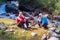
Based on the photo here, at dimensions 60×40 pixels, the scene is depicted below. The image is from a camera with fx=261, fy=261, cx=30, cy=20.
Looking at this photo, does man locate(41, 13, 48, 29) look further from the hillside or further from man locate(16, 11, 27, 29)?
man locate(16, 11, 27, 29)

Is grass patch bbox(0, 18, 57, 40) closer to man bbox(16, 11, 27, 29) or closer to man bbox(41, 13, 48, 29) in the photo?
man bbox(16, 11, 27, 29)

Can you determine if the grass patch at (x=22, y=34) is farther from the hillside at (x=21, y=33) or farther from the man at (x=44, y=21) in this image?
the man at (x=44, y=21)

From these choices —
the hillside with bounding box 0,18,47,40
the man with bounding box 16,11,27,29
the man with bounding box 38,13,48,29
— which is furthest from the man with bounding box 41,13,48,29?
the man with bounding box 16,11,27,29

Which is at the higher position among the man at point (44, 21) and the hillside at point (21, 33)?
the man at point (44, 21)

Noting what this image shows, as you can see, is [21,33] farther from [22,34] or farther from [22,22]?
[22,22]

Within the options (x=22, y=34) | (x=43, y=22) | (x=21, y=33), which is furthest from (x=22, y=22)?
(x=43, y=22)

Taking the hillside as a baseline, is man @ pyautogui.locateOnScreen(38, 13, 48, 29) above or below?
Answer: above

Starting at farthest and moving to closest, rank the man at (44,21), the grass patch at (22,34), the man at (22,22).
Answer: the man at (44,21) < the man at (22,22) < the grass patch at (22,34)

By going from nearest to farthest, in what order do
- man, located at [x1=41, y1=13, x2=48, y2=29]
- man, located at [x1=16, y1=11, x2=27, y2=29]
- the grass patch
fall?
the grass patch
man, located at [x1=16, y1=11, x2=27, y2=29]
man, located at [x1=41, y1=13, x2=48, y2=29]

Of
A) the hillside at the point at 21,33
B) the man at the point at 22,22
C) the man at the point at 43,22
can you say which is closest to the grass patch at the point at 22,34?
the hillside at the point at 21,33

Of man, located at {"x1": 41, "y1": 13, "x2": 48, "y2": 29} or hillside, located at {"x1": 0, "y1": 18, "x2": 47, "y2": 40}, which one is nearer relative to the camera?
hillside, located at {"x1": 0, "y1": 18, "x2": 47, "y2": 40}

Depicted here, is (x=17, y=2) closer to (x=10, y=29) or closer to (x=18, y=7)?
(x=18, y=7)

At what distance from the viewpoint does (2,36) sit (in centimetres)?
1551

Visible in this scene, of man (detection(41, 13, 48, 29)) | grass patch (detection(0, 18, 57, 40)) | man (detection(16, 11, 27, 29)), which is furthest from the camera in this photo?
man (detection(41, 13, 48, 29))
